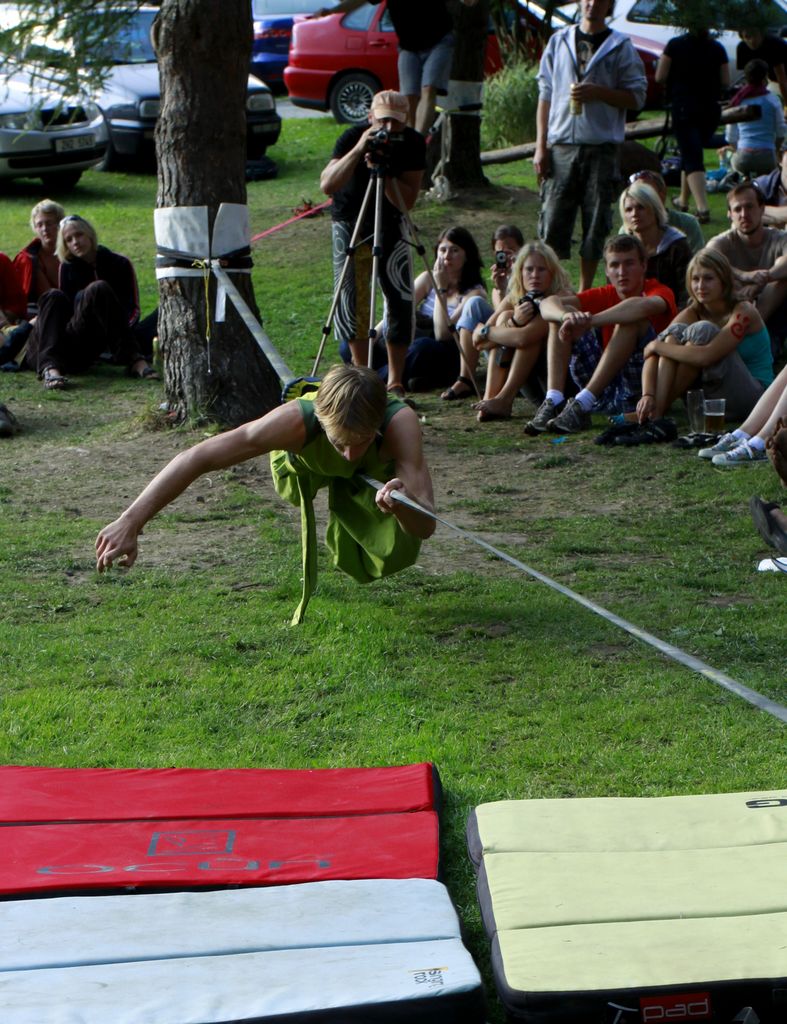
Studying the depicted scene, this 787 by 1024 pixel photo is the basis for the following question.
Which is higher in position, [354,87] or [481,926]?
[354,87]

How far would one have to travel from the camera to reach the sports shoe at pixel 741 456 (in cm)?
637

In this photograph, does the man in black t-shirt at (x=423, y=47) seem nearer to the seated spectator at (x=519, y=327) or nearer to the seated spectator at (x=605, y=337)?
the seated spectator at (x=519, y=327)

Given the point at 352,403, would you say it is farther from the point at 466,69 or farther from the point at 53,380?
the point at 466,69

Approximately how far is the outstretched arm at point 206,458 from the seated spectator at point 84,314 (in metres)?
4.83

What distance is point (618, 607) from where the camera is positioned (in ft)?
15.3

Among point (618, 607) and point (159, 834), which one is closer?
point (159, 834)

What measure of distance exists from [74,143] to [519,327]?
25.7 ft

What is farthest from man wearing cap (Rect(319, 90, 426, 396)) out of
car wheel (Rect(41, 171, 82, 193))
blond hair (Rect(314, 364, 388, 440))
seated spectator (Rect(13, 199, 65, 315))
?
car wheel (Rect(41, 171, 82, 193))

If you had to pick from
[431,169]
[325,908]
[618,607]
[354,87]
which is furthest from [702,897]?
[354,87]

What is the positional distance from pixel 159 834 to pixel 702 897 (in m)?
1.22

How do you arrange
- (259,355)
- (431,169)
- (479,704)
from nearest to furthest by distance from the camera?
1. (479,704)
2. (259,355)
3. (431,169)

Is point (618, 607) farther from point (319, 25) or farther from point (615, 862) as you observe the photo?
point (319, 25)

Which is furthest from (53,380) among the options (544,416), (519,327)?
(544,416)

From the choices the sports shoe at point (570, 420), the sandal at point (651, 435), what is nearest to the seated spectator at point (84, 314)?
the sports shoe at point (570, 420)
